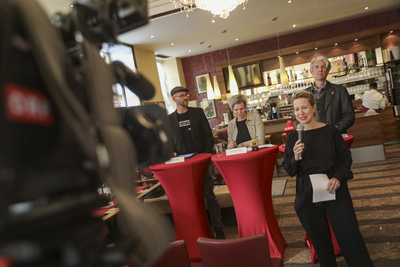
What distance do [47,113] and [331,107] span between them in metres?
3.10

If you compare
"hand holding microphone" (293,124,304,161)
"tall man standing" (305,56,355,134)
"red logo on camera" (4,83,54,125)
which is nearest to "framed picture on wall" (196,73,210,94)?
"tall man standing" (305,56,355,134)

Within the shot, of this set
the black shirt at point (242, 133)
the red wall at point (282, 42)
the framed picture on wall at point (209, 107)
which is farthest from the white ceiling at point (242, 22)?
the black shirt at point (242, 133)

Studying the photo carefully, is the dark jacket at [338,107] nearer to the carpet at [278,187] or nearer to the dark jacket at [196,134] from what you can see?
the dark jacket at [196,134]

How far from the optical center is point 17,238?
12.8 inches

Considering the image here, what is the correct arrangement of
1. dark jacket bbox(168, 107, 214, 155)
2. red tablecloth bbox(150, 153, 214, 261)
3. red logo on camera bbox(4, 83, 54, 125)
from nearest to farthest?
1. red logo on camera bbox(4, 83, 54, 125)
2. red tablecloth bbox(150, 153, 214, 261)
3. dark jacket bbox(168, 107, 214, 155)

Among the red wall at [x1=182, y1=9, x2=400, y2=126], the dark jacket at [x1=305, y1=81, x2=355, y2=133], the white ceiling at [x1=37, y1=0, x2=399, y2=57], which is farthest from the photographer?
the red wall at [x1=182, y1=9, x2=400, y2=126]

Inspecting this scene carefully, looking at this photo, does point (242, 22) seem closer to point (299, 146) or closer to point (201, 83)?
point (201, 83)

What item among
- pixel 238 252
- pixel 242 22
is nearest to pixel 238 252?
pixel 238 252

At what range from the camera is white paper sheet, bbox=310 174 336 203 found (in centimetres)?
202

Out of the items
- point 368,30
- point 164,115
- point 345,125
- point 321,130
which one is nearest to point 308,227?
point 321,130

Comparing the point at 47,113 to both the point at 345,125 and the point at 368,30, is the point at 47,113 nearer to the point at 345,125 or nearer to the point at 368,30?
the point at 345,125

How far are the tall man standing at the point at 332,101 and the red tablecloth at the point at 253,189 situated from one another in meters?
0.79

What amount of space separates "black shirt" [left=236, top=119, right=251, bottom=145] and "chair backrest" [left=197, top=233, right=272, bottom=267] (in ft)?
6.97

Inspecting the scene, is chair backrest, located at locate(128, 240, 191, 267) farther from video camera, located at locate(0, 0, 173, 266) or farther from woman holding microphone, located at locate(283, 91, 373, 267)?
video camera, located at locate(0, 0, 173, 266)
